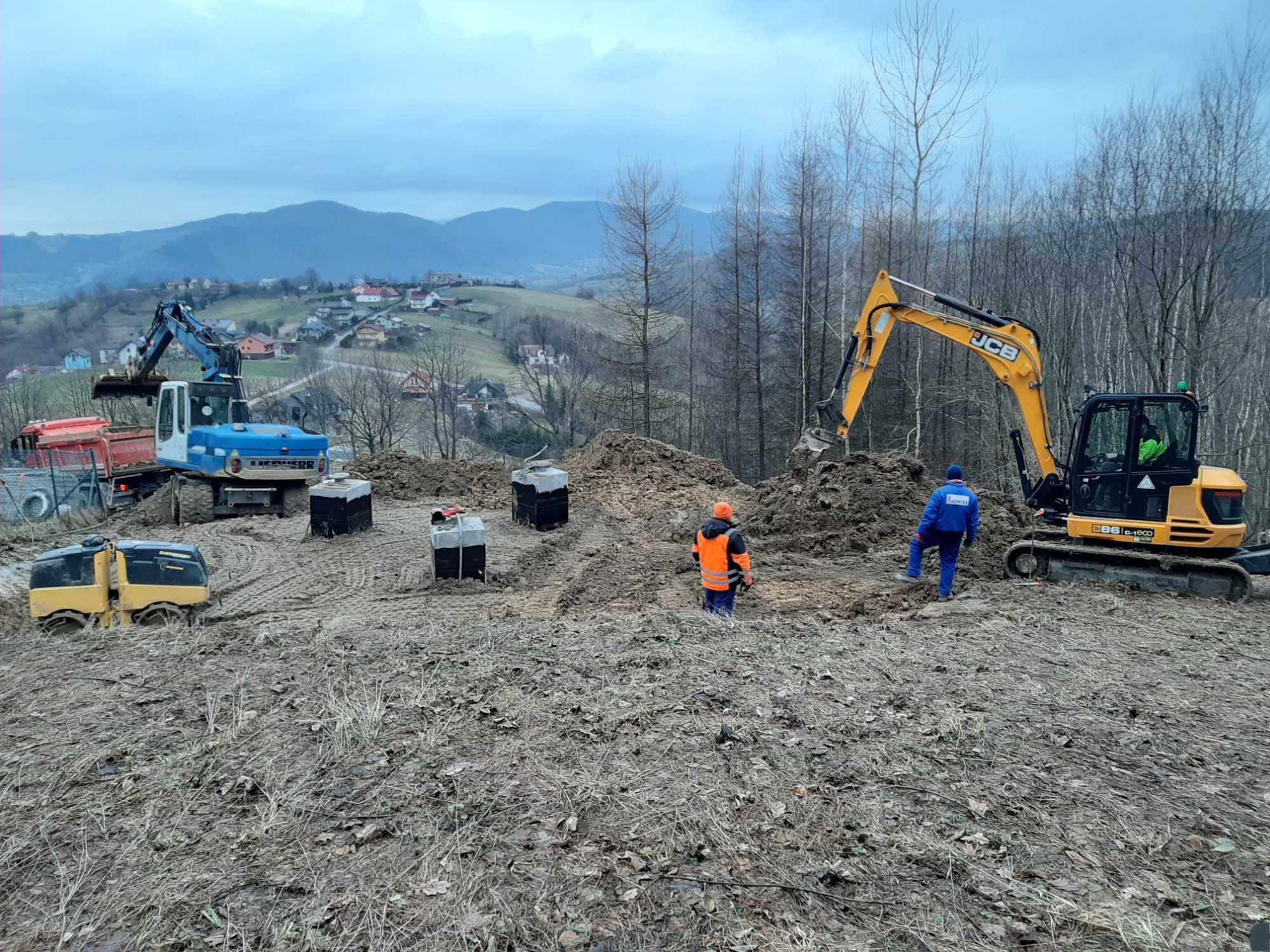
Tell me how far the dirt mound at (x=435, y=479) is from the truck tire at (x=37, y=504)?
5.79 m

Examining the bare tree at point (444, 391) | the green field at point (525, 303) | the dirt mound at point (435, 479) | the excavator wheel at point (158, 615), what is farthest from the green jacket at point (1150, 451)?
the green field at point (525, 303)

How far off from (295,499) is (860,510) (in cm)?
1023

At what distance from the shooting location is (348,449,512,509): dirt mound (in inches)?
630

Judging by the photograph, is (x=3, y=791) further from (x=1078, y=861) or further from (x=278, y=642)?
(x=1078, y=861)

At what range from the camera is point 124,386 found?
55.4 ft

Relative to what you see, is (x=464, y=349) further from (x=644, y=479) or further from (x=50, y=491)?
(x=644, y=479)

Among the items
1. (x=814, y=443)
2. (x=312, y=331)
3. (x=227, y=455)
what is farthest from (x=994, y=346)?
(x=312, y=331)

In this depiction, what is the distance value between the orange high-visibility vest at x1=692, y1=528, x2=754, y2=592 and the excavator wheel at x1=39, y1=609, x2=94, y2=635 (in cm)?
632

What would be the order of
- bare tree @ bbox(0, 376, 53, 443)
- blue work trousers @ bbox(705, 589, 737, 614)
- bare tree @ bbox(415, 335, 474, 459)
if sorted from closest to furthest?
blue work trousers @ bbox(705, 589, 737, 614)
bare tree @ bbox(0, 376, 53, 443)
bare tree @ bbox(415, 335, 474, 459)

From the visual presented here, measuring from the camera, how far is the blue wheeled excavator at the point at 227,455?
13805mm

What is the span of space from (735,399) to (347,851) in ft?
84.6

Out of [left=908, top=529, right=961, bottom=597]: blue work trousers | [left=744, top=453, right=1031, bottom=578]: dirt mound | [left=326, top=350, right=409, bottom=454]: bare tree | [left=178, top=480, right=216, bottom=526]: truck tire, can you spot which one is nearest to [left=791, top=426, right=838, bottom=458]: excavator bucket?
[left=744, top=453, right=1031, bottom=578]: dirt mound

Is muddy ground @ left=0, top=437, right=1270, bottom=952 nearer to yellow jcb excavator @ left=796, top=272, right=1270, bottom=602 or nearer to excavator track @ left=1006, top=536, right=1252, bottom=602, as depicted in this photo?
excavator track @ left=1006, top=536, right=1252, bottom=602

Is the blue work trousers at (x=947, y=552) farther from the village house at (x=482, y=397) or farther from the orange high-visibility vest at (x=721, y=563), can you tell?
the village house at (x=482, y=397)
